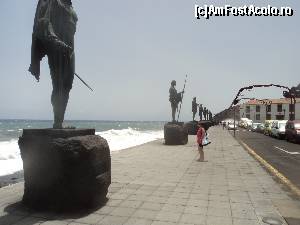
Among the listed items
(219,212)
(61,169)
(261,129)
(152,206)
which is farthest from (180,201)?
(261,129)

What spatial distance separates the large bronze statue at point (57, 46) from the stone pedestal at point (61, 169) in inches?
22.7

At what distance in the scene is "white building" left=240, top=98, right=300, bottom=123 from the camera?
112569mm

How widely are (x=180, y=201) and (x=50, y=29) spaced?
3.71m

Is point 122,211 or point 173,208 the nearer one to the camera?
point 122,211

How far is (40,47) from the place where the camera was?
6.30 metres

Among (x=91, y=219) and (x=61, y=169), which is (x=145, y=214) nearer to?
(x=91, y=219)

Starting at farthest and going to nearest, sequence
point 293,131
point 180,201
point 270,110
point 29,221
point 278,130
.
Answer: point 270,110
point 278,130
point 293,131
point 180,201
point 29,221

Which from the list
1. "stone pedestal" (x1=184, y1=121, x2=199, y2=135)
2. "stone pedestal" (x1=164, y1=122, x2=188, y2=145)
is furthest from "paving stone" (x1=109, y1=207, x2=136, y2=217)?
"stone pedestal" (x1=184, y1=121, x2=199, y2=135)

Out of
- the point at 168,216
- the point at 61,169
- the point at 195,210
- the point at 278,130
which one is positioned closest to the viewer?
the point at 168,216

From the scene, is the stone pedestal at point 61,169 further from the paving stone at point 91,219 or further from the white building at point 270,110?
the white building at point 270,110

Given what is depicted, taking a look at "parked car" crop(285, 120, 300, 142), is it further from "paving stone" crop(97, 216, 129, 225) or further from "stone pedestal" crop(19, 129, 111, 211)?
"paving stone" crop(97, 216, 129, 225)

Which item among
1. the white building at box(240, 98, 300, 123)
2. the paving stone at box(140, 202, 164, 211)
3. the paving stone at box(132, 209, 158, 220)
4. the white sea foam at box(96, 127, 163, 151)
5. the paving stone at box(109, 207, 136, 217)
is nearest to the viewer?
the paving stone at box(132, 209, 158, 220)

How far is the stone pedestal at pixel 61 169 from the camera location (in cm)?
573

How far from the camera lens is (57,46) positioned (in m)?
6.03
